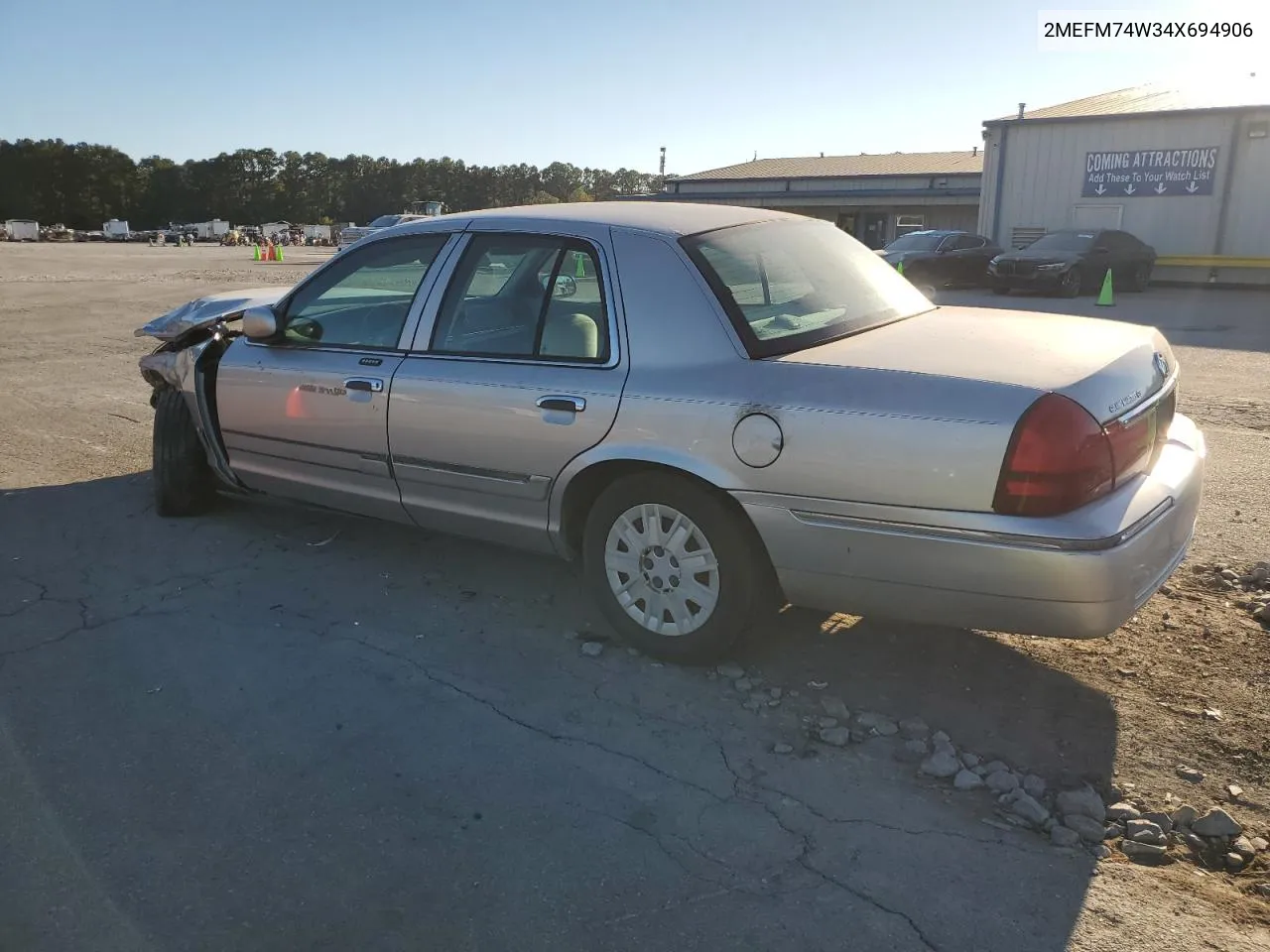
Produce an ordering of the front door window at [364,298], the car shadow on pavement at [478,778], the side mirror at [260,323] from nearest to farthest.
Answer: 1. the car shadow on pavement at [478,778]
2. the front door window at [364,298]
3. the side mirror at [260,323]

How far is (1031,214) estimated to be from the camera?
Result: 27.2 m

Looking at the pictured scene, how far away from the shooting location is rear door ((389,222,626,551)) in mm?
3859

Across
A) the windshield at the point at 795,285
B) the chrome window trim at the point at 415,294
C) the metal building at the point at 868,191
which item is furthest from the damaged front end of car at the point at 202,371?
the metal building at the point at 868,191

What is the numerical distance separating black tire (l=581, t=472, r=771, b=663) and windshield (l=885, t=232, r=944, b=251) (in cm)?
2157

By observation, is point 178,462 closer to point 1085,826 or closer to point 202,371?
point 202,371

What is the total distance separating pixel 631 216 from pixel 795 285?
0.75 metres

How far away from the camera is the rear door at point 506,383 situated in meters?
3.86

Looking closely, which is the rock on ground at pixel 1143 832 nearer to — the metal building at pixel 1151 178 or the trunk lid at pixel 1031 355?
the trunk lid at pixel 1031 355

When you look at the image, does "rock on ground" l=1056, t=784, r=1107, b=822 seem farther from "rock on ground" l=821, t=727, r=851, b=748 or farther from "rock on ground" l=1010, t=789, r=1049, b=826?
"rock on ground" l=821, t=727, r=851, b=748

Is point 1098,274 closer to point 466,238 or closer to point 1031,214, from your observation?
point 1031,214

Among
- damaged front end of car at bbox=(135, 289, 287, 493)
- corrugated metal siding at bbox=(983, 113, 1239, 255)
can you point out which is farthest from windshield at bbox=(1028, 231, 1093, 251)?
damaged front end of car at bbox=(135, 289, 287, 493)

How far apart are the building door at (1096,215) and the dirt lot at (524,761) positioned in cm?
2404

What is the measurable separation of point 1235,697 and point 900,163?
146 feet

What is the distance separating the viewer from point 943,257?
2323cm
